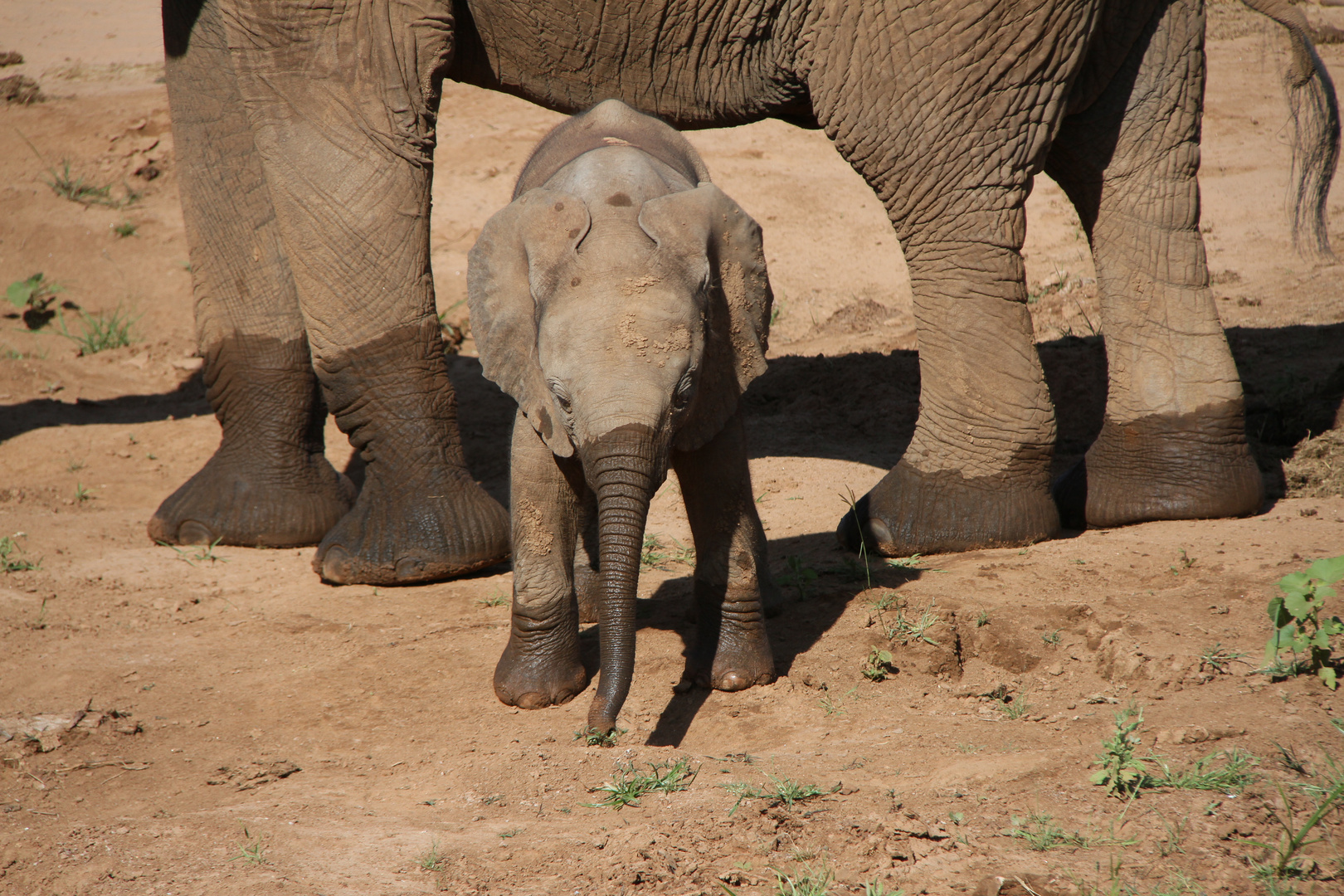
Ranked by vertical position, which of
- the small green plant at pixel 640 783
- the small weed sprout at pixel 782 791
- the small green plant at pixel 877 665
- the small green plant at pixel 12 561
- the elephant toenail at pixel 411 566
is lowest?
the small green plant at pixel 12 561

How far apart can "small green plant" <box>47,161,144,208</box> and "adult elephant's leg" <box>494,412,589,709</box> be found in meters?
6.63

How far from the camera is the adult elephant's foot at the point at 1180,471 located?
4.27m

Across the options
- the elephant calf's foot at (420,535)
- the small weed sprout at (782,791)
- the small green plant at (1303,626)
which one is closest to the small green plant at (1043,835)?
the small weed sprout at (782,791)

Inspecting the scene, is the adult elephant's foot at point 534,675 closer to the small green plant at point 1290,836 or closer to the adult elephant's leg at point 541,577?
the adult elephant's leg at point 541,577

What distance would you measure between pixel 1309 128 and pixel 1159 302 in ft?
3.91

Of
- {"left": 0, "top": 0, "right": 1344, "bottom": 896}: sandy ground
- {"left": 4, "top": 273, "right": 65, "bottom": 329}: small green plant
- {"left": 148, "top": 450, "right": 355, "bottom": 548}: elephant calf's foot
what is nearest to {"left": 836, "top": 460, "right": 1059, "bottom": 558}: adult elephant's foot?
{"left": 0, "top": 0, "right": 1344, "bottom": 896}: sandy ground

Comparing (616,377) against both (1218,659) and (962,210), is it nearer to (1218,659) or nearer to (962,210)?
(1218,659)

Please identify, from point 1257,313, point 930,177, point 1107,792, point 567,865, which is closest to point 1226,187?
point 1257,313

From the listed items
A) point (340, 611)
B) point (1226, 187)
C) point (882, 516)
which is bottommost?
point (340, 611)

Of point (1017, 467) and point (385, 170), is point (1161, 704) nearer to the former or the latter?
point (1017, 467)

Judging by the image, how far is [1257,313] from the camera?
6.44 meters

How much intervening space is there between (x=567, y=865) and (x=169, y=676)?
6.01 ft

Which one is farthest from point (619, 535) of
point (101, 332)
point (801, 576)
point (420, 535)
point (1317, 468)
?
point (101, 332)

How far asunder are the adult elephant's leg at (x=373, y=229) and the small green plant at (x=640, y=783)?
177 centimetres
